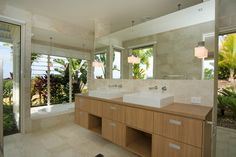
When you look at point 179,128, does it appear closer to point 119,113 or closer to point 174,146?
point 174,146

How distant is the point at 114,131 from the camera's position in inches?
77.7

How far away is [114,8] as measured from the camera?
249 cm

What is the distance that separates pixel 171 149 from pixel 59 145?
1.83m

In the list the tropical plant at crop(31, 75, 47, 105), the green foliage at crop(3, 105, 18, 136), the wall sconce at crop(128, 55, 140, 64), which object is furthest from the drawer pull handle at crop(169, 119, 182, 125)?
the tropical plant at crop(31, 75, 47, 105)

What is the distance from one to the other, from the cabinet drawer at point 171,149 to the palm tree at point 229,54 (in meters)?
0.78

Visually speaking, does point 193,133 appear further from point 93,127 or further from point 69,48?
point 69,48

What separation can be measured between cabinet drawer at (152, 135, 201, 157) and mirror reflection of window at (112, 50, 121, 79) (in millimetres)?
1481

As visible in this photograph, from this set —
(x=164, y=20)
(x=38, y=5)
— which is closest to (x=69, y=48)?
(x=38, y=5)

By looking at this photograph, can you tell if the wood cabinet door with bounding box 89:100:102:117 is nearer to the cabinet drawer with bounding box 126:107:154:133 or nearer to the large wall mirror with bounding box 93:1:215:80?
the cabinet drawer with bounding box 126:107:154:133

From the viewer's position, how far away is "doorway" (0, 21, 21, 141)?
2.63m

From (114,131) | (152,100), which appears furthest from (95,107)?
(152,100)

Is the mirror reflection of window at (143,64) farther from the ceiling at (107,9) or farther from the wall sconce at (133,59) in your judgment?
the ceiling at (107,9)

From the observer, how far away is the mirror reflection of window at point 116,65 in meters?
2.71

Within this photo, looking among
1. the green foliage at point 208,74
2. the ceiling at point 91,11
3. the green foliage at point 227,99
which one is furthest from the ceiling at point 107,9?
the green foliage at point 227,99
